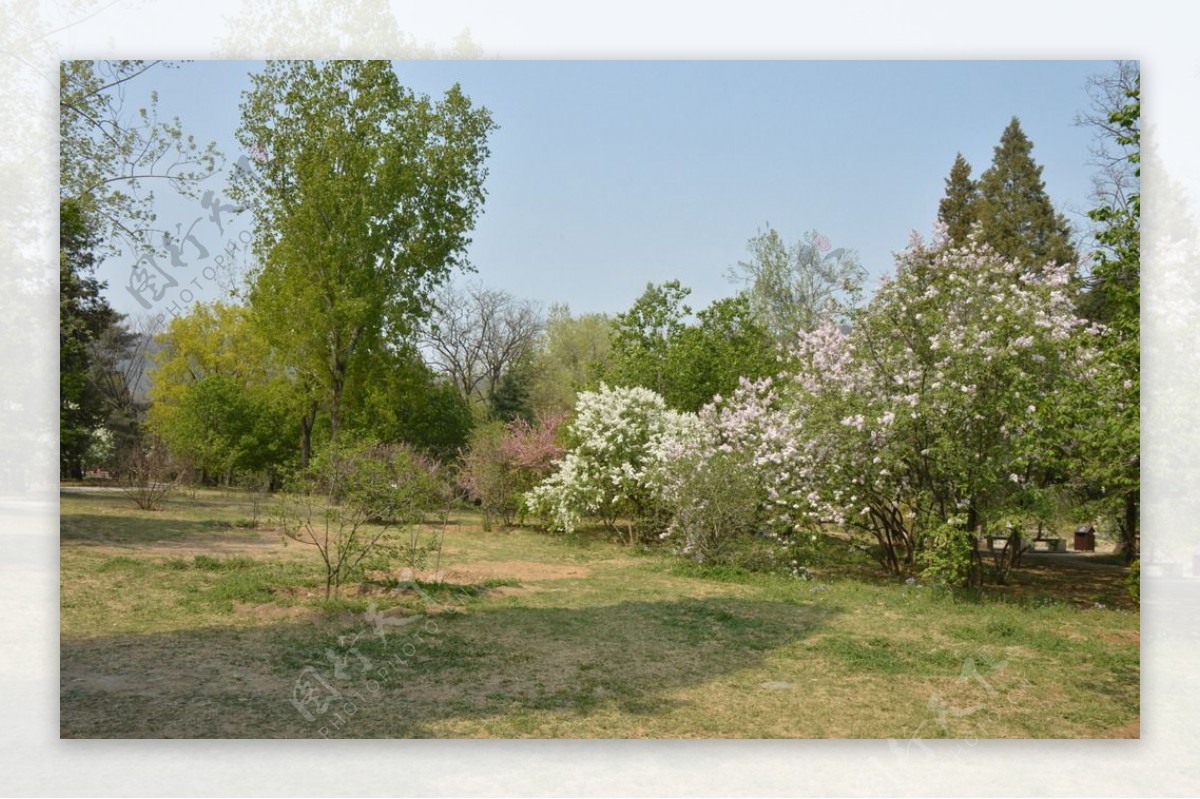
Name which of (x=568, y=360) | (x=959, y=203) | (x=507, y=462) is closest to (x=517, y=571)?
(x=507, y=462)

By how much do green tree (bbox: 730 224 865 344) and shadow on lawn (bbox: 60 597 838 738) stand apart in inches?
113

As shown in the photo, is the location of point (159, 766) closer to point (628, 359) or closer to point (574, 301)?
point (574, 301)

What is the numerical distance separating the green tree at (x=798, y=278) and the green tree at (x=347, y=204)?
2.32 meters

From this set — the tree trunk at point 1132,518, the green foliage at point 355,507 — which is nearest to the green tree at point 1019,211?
the tree trunk at point 1132,518

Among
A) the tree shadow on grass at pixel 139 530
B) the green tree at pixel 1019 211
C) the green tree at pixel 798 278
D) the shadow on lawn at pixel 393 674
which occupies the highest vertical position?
the green tree at pixel 1019 211

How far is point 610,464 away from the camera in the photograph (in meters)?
10.9

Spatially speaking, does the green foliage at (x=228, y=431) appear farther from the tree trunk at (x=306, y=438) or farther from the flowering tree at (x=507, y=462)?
the flowering tree at (x=507, y=462)

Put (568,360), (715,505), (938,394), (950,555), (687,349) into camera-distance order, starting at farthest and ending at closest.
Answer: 1. (568,360)
2. (687,349)
3. (715,505)
4. (950,555)
5. (938,394)

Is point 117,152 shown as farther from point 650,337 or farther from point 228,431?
point 650,337

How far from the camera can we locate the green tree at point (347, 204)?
620 centimetres

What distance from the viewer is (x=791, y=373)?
28.4ft

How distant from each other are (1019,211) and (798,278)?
195 cm

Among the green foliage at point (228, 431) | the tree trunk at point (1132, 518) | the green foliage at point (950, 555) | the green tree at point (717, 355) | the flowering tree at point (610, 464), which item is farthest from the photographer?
the flowering tree at point (610, 464)

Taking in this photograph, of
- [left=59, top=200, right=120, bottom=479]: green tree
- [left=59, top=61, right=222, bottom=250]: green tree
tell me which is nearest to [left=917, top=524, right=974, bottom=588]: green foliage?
[left=59, top=61, right=222, bottom=250]: green tree
